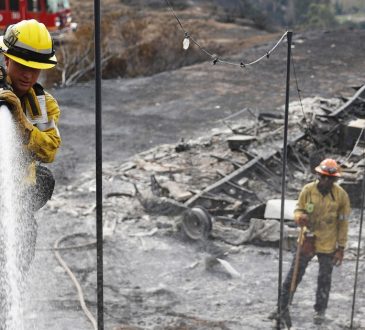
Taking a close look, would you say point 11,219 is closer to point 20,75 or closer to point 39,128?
point 39,128

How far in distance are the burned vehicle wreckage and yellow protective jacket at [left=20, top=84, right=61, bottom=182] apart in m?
5.83

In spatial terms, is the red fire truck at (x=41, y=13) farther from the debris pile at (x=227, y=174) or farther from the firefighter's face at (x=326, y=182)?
the firefighter's face at (x=326, y=182)

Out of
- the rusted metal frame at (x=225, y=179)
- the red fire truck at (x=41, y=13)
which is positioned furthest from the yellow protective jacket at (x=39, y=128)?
the red fire truck at (x=41, y=13)

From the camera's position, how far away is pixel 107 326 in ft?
24.1

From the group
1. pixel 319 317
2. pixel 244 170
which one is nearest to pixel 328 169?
pixel 319 317

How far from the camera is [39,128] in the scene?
3.56m

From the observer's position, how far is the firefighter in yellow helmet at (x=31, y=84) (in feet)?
10.9

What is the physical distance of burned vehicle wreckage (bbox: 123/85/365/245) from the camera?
33.0 feet

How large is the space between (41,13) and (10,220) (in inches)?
780

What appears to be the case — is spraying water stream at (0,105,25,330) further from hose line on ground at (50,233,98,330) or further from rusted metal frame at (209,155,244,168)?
rusted metal frame at (209,155,244,168)

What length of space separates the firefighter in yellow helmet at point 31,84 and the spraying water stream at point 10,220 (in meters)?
0.10

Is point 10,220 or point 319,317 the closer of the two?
point 10,220

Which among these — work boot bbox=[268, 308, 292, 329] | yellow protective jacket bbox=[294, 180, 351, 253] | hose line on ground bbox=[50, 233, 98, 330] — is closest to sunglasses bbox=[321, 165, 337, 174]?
yellow protective jacket bbox=[294, 180, 351, 253]

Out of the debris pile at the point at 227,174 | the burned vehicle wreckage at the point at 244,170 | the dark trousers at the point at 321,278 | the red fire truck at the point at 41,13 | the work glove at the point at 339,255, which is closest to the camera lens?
the work glove at the point at 339,255
